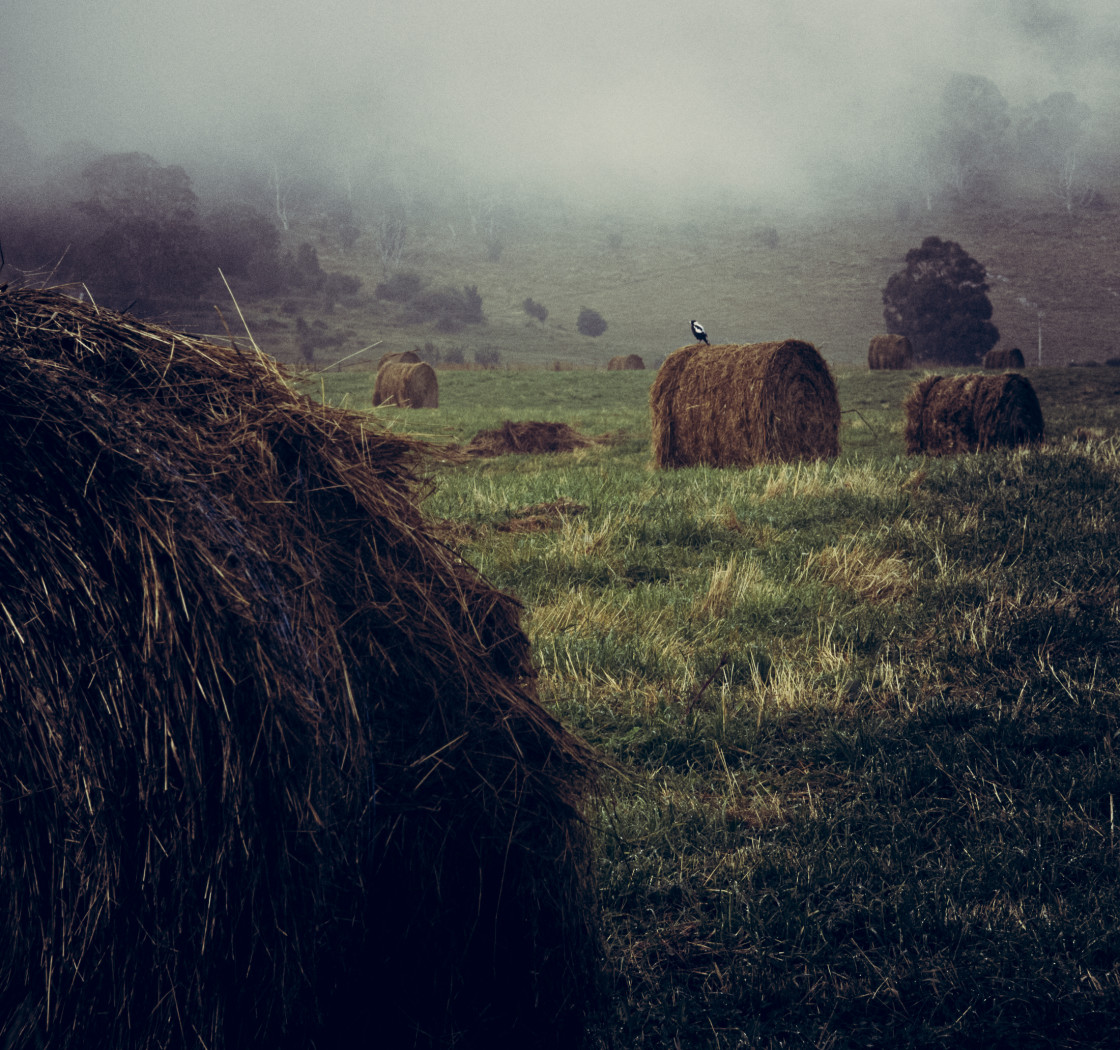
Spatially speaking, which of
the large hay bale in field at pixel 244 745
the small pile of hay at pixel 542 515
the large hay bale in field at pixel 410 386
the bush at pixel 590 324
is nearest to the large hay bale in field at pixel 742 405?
the small pile of hay at pixel 542 515

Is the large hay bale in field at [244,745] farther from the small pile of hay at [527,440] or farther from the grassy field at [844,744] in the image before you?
the small pile of hay at [527,440]

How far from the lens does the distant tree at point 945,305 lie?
214ft

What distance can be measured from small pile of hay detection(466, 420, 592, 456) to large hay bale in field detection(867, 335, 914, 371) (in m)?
26.6

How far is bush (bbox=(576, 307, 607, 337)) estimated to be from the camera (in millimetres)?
117188

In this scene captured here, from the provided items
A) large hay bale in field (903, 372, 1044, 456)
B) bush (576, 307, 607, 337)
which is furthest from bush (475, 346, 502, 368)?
large hay bale in field (903, 372, 1044, 456)

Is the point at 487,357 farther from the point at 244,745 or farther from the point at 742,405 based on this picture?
the point at 244,745

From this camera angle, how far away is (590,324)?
4626 inches

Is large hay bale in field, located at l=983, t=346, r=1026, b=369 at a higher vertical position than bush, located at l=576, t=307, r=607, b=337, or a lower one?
lower

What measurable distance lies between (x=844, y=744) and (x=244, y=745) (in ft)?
9.42

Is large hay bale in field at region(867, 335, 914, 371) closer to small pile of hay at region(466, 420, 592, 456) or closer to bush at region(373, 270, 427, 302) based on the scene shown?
small pile of hay at region(466, 420, 592, 456)

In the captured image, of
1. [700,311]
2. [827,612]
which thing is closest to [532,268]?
[700,311]

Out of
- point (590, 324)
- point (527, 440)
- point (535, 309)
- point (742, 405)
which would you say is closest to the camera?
point (742, 405)

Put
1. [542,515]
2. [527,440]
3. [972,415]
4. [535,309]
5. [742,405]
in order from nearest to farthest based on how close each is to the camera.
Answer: [542,515], [742,405], [972,415], [527,440], [535,309]

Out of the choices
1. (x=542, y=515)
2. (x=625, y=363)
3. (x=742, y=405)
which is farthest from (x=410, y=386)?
(x=625, y=363)
